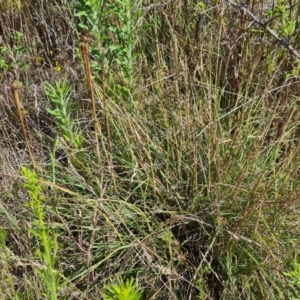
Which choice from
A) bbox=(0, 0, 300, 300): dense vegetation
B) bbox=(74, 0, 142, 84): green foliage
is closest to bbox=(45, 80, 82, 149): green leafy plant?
bbox=(0, 0, 300, 300): dense vegetation

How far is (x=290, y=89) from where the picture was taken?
2066 millimetres

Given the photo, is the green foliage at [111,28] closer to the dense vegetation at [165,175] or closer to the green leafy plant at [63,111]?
the dense vegetation at [165,175]

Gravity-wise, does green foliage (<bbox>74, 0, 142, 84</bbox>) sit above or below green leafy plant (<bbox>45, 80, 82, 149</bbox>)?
above

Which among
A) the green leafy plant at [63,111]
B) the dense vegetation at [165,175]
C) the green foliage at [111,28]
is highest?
the green foliage at [111,28]

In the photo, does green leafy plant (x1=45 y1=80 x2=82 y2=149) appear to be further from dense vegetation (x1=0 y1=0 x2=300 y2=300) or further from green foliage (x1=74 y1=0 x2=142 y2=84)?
green foliage (x1=74 y1=0 x2=142 y2=84)

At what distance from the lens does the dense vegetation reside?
5.50ft

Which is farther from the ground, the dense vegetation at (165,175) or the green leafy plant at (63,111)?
the green leafy plant at (63,111)

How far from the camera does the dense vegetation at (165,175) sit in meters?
1.68

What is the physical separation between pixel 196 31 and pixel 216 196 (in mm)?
772

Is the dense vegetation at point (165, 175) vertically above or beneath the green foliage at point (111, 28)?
beneath

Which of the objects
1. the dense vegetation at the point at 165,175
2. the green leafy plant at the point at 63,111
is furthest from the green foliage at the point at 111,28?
the green leafy plant at the point at 63,111

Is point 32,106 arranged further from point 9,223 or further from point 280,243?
point 280,243

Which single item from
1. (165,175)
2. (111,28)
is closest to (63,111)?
(111,28)

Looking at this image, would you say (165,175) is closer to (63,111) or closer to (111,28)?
(63,111)
